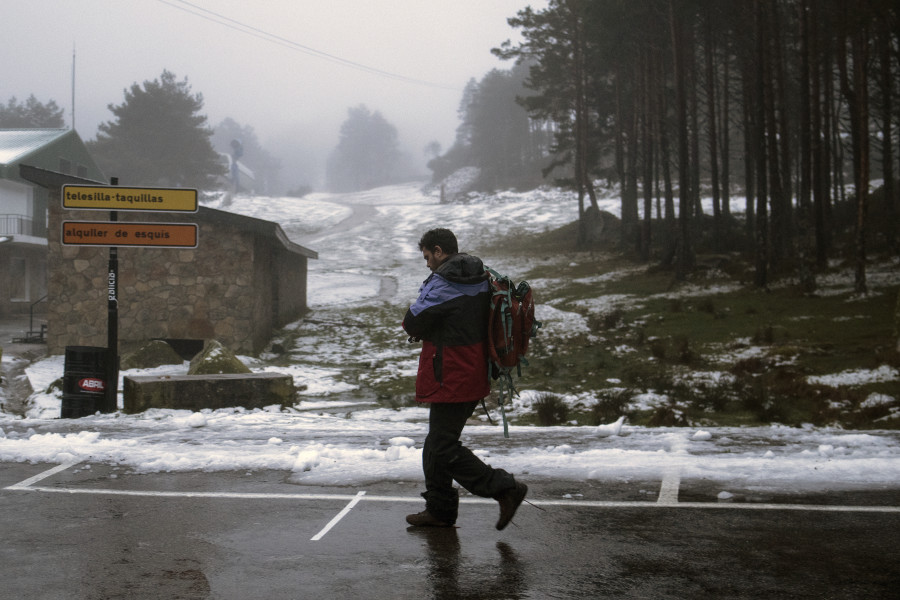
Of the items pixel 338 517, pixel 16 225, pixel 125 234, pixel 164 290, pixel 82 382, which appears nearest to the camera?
pixel 338 517

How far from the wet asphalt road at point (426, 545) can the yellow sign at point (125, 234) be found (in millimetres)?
5078

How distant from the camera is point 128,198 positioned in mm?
10531

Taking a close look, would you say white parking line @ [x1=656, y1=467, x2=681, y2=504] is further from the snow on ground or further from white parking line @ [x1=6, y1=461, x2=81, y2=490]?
white parking line @ [x1=6, y1=461, x2=81, y2=490]

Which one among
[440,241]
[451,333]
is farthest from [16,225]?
[451,333]

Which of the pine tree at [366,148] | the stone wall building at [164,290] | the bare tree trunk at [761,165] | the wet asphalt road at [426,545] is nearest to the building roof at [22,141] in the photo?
the stone wall building at [164,290]

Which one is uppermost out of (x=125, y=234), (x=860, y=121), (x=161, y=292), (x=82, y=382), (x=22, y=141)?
(x=22, y=141)

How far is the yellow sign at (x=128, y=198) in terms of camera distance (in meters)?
10.4

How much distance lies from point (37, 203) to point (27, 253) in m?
2.48

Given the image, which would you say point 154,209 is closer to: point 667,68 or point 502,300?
point 502,300

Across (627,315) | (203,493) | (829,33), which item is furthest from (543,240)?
(203,493)

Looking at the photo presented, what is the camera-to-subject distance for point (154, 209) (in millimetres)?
10555

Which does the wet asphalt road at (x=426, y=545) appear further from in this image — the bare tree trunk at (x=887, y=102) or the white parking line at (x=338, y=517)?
the bare tree trunk at (x=887, y=102)

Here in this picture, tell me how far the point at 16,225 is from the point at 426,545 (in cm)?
3559

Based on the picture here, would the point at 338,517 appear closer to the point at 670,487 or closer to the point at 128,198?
the point at 670,487
